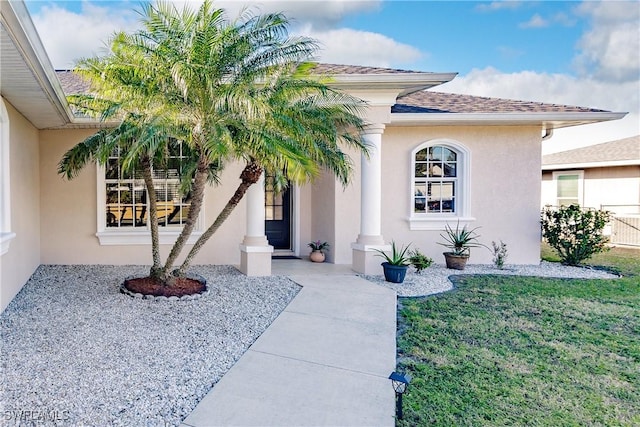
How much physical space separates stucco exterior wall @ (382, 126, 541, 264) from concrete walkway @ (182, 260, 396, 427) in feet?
13.4

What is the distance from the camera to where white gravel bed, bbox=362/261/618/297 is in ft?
24.7

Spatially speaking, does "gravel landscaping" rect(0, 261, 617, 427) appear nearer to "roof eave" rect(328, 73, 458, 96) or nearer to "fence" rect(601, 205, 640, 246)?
"roof eave" rect(328, 73, 458, 96)

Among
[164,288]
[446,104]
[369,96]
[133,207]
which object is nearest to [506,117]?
[446,104]

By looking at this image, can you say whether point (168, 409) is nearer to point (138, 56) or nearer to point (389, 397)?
point (389, 397)

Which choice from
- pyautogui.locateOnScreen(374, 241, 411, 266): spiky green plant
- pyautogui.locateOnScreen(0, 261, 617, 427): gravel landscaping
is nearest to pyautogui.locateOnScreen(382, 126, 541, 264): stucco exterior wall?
pyautogui.locateOnScreen(374, 241, 411, 266): spiky green plant

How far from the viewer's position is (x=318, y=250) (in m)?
10.1

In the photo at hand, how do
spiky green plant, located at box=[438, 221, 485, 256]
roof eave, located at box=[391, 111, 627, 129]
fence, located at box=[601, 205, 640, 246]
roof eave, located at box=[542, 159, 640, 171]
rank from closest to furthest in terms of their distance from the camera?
roof eave, located at box=[391, 111, 627, 129] < spiky green plant, located at box=[438, 221, 485, 256] < fence, located at box=[601, 205, 640, 246] < roof eave, located at box=[542, 159, 640, 171]

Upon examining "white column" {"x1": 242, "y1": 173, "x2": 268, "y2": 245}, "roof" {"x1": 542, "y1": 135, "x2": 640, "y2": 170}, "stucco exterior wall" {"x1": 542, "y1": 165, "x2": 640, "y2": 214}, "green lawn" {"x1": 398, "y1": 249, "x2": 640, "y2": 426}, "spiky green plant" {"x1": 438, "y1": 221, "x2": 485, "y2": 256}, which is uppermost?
"roof" {"x1": 542, "y1": 135, "x2": 640, "y2": 170}

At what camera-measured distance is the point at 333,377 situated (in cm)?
395

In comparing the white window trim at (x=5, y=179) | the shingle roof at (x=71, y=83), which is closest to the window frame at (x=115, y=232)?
the shingle roof at (x=71, y=83)

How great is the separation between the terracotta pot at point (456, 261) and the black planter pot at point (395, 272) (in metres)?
2.28

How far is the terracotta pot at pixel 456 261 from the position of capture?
9.45 meters

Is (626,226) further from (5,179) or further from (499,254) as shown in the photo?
(5,179)

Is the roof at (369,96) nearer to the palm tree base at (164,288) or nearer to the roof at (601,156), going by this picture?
the palm tree base at (164,288)
